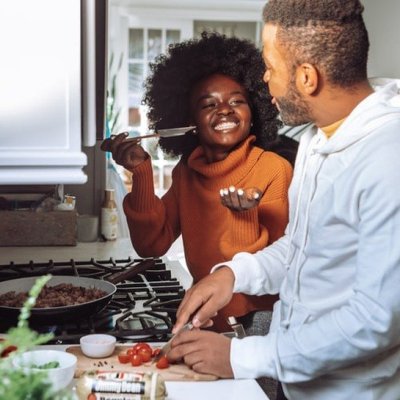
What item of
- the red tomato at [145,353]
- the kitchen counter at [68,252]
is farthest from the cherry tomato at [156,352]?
the kitchen counter at [68,252]

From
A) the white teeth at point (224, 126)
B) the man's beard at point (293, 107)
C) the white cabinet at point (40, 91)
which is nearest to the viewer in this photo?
the white cabinet at point (40, 91)

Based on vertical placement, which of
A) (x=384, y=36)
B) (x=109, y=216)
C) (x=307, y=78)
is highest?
(x=384, y=36)

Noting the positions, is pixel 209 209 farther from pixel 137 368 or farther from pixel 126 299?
pixel 137 368

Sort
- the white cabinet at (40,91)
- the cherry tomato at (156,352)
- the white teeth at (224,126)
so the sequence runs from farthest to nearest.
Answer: the white teeth at (224,126) < the cherry tomato at (156,352) < the white cabinet at (40,91)

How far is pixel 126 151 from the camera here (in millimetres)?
2324

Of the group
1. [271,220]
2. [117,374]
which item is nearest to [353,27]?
[117,374]

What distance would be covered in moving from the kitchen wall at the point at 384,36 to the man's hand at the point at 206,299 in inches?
67.0

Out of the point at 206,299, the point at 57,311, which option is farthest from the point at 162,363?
the point at 57,311

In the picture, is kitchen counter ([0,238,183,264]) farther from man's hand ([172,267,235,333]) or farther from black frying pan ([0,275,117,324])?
man's hand ([172,267,235,333])

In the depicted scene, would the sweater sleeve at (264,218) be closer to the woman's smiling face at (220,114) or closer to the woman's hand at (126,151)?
the woman's smiling face at (220,114)

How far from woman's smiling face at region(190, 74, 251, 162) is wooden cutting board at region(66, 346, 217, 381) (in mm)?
964

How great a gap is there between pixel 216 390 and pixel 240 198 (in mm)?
677

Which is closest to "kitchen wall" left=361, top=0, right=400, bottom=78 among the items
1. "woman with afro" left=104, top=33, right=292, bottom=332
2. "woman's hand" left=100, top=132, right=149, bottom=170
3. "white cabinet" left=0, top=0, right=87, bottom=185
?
"woman with afro" left=104, top=33, right=292, bottom=332

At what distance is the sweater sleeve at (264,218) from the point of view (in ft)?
6.87
